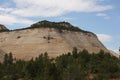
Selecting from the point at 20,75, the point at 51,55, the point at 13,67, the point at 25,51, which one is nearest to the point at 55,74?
the point at 20,75

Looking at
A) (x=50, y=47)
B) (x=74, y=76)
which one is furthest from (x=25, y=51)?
(x=74, y=76)

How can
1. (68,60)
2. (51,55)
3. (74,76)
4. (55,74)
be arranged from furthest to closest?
(51,55), (68,60), (55,74), (74,76)

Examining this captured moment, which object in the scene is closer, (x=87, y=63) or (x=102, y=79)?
(x=102, y=79)

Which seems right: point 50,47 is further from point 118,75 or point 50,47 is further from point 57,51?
point 118,75

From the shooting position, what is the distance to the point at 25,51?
656 feet

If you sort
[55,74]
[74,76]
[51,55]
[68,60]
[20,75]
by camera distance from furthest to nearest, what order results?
[51,55] < [68,60] < [20,75] < [55,74] < [74,76]

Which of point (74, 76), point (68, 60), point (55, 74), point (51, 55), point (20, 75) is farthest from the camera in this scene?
point (51, 55)

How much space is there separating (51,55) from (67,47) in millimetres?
13281

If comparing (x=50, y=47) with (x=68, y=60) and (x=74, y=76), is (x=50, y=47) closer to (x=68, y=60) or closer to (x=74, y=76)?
(x=68, y=60)

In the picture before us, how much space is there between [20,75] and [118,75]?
3047 cm

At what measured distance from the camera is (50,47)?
655 feet

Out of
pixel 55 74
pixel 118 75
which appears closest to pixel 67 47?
pixel 118 75

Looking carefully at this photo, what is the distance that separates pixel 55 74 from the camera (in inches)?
4097

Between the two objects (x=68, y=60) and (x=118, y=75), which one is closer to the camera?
(x=118, y=75)
